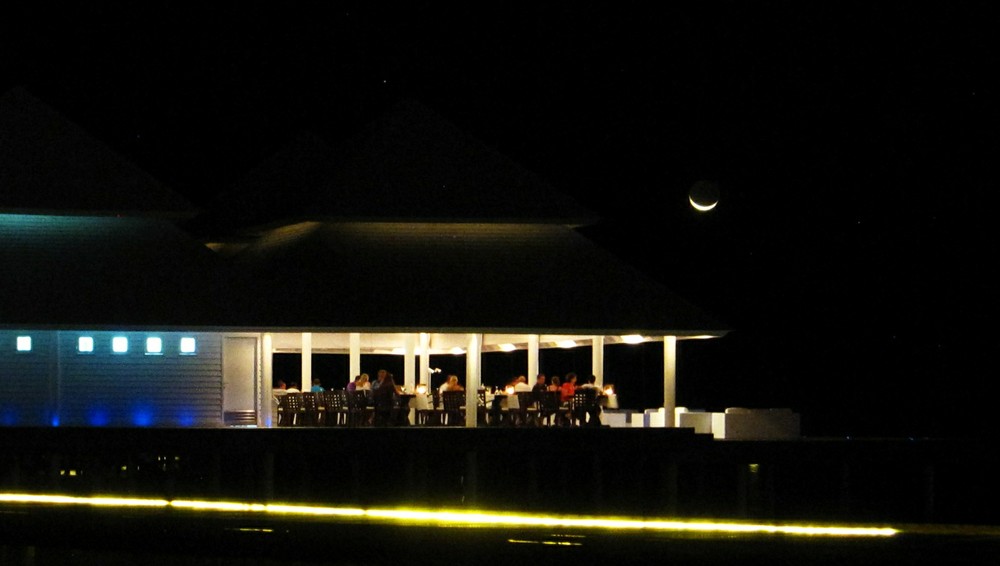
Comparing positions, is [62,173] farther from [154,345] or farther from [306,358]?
[306,358]

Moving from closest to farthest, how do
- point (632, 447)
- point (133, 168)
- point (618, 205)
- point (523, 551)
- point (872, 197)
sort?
1. point (523, 551)
2. point (632, 447)
3. point (133, 168)
4. point (618, 205)
5. point (872, 197)

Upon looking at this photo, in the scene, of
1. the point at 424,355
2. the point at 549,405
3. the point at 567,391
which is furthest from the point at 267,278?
the point at 567,391

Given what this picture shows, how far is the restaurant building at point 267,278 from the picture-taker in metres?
39.8

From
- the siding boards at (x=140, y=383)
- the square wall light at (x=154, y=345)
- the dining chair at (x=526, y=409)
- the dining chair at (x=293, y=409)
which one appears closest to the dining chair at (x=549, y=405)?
the dining chair at (x=526, y=409)

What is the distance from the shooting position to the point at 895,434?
70125 millimetres

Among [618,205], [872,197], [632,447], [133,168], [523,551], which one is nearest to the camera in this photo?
[523,551]

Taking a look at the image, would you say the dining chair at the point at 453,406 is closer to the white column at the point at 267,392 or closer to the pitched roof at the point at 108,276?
the white column at the point at 267,392

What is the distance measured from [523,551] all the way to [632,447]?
16.0 feet

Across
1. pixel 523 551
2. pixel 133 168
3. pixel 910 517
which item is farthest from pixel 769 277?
pixel 523 551

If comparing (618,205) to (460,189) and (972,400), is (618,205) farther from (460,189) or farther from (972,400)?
(460,189)

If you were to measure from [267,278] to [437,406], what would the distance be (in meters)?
3.99

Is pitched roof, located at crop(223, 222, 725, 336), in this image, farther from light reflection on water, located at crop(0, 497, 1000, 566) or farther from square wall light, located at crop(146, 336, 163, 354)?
light reflection on water, located at crop(0, 497, 1000, 566)

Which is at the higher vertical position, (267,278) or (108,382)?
(267,278)

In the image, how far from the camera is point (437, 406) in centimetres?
4034
